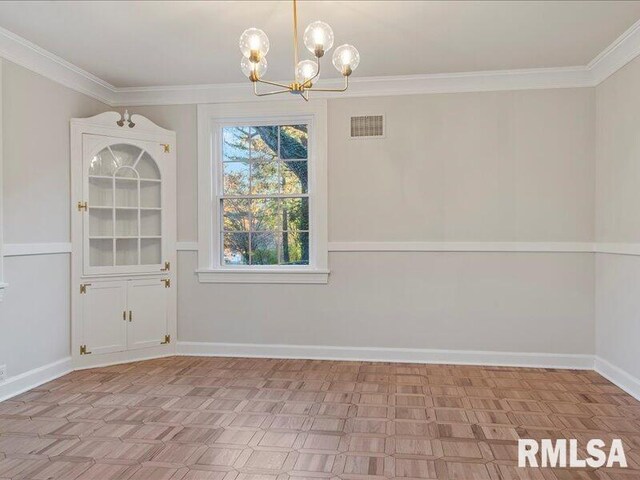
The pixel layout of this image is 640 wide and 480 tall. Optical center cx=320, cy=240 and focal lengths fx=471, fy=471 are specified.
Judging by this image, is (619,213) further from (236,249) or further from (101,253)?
(101,253)

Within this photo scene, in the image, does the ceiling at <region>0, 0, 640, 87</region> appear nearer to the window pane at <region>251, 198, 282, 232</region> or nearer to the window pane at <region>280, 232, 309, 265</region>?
the window pane at <region>251, 198, 282, 232</region>

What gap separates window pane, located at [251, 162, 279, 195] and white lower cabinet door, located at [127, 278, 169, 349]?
50.7 inches

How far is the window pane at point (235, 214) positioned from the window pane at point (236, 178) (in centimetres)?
10

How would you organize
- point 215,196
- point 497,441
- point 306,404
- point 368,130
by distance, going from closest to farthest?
1. point 497,441
2. point 306,404
3. point 368,130
4. point 215,196

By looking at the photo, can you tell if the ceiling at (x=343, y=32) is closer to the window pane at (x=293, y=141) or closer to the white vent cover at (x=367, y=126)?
the white vent cover at (x=367, y=126)

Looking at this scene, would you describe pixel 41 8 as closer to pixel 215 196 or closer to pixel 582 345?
pixel 215 196

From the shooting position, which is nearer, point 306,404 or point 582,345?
point 306,404

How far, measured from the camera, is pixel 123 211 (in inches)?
173

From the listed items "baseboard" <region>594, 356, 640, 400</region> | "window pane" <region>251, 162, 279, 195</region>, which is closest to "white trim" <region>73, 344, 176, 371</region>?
"window pane" <region>251, 162, 279, 195</region>

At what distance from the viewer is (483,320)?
420cm

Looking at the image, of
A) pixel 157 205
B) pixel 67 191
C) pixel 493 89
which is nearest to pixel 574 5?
pixel 493 89

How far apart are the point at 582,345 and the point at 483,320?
2.78 ft

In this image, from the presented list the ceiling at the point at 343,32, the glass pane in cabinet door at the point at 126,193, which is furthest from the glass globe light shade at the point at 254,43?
the glass pane in cabinet door at the point at 126,193

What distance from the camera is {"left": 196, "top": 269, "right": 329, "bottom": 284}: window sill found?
4391 millimetres
